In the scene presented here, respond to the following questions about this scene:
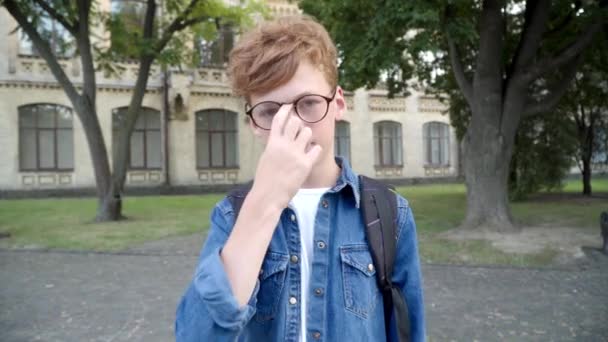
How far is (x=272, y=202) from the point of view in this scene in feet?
3.85

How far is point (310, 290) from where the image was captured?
4.98 feet

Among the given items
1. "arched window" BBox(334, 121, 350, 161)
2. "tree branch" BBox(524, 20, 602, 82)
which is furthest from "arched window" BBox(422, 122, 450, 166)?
"tree branch" BBox(524, 20, 602, 82)

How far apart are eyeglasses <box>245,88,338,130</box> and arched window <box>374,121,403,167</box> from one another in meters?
30.3

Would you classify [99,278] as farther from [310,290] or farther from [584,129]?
[584,129]

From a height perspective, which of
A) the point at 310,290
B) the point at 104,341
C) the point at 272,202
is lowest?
the point at 104,341

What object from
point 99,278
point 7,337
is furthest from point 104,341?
point 99,278

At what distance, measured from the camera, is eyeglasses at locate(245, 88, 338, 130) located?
54.3 inches

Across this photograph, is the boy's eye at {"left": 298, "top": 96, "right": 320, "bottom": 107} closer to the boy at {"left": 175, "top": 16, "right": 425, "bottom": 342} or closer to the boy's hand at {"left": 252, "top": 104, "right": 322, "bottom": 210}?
the boy at {"left": 175, "top": 16, "right": 425, "bottom": 342}

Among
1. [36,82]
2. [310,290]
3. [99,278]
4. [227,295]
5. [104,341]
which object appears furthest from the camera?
[36,82]

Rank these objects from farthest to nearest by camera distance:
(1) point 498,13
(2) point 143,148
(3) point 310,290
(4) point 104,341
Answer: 1. (2) point 143,148
2. (1) point 498,13
3. (4) point 104,341
4. (3) point 310,290

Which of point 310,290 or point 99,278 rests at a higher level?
point 310,290

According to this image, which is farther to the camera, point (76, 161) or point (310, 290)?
point (76, 161)

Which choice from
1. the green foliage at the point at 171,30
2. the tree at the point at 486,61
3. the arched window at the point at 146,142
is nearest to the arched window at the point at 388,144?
the arched window at the point at 146,142

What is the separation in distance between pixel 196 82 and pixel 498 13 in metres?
17.9
